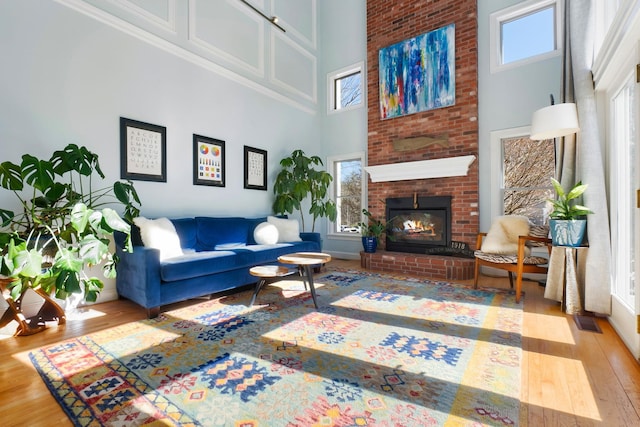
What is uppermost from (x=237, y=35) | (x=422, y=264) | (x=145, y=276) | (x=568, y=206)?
(x=237, y=35)

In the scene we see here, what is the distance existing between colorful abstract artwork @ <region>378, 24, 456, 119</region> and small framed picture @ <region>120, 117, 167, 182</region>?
11.6ft

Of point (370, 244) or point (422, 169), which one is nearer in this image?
point (422, 169)

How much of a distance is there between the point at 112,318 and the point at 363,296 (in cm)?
232

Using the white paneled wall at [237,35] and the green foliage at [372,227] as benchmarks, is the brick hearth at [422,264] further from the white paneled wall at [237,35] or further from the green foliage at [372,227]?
the white paneled wall at [237,35]

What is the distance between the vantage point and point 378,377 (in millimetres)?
1641

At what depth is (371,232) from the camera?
511 centimetres

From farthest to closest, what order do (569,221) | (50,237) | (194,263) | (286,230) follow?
(286,230)
(194,263)
(569,221)
(50,237)

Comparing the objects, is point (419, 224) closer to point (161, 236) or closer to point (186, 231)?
point (186, 231)

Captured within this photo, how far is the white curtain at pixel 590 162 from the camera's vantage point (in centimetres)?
249

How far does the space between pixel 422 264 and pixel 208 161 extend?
3.32 meters

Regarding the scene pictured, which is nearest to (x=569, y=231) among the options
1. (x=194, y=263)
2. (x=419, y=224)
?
(x=419, y=224)

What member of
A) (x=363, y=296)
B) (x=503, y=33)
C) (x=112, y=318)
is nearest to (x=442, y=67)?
(x=503, y=33)

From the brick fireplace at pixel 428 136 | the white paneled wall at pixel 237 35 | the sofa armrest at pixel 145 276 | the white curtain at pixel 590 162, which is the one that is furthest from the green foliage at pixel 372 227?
the sofa armrest at pixel 145 276

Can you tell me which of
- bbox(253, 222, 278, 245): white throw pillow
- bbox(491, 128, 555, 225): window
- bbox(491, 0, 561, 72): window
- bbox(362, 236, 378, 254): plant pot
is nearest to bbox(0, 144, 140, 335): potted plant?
bbox(253, 222, 278, 245): white throw pillow
